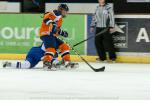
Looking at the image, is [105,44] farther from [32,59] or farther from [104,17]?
[32,59]

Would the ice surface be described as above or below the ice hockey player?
below

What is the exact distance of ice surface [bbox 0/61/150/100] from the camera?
6680 mm

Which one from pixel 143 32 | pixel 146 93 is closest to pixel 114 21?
pixel 143 32

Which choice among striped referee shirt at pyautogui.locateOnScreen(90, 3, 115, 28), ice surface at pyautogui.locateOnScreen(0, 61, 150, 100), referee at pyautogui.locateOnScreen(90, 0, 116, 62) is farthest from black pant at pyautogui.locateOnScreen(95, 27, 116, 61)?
ice surface at pyautogui.locateOnScreen(0, 61, 150, 100)

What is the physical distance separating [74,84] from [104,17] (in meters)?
5.05

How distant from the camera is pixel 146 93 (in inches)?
275

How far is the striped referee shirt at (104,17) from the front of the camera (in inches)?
501

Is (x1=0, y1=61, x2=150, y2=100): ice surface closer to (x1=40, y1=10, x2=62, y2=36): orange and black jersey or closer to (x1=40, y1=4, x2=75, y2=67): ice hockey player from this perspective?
(x1=40, y1=4, x2=75, y2=67): ice hockey player

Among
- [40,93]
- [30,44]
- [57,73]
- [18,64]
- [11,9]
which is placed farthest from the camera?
[11,9]

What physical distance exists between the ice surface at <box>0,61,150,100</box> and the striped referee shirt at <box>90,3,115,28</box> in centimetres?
216

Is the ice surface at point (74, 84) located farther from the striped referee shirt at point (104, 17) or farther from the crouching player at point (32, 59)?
the striped referee shirt at point (104, 17)

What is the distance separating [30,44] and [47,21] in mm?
3302

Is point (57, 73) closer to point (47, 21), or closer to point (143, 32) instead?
point (47, 21)

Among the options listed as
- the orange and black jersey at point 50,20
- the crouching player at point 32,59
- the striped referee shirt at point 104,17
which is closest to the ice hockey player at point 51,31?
the orange and black jersey at point 50,20
